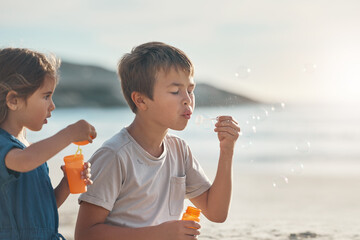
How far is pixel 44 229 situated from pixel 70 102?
73.1 ft

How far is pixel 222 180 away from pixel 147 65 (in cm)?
53

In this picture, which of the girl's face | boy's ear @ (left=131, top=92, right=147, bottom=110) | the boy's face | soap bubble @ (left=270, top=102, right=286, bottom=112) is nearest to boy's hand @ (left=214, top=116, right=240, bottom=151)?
the boy's face

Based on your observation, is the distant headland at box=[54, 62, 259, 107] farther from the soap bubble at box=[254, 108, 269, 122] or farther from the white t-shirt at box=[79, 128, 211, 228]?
the white t-shirt at box=[79, 128, 211, 228]

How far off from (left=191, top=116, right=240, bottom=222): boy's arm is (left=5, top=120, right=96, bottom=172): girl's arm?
23.8 inches

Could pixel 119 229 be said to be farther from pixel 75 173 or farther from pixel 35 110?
pixel 35 110

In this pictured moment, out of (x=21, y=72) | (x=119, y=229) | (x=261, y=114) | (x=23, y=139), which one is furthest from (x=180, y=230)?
(x=261, y=114)

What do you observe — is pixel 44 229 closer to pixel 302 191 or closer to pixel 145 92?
pixel 145 92

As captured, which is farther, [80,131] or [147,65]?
[147,65]

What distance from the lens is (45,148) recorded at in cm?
162

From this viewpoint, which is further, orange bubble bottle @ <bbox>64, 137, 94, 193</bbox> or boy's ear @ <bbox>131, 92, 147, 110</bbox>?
boy's ear @ <bbox>131, 92, 147, 110</bbox>

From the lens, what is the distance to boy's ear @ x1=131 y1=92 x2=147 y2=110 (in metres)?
2.10

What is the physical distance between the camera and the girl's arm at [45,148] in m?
1.62

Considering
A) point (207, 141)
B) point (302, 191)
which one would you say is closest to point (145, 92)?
point (302, 191)

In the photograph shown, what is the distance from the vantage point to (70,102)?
933 inches
